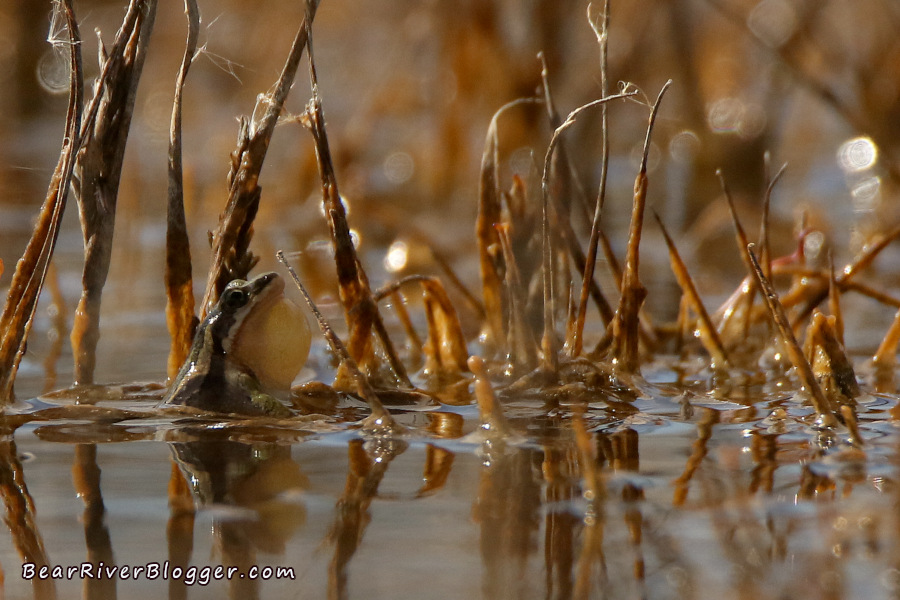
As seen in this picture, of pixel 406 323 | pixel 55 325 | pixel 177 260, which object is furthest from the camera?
pixel 55 325

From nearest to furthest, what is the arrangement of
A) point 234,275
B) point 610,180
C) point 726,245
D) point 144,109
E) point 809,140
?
point 234,275, point 726,245, point 610,180, point 809,140, point 144,109

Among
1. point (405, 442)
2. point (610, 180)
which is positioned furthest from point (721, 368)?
point (610, 180)

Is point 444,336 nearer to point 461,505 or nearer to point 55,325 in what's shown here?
point 461,505

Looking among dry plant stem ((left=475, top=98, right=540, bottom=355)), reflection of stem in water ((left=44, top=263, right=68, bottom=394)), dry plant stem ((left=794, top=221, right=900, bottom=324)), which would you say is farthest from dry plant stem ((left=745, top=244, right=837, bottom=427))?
reflection of stem in water ((left=44, top=263, right=68, bottom=394))

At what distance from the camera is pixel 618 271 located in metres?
2.48

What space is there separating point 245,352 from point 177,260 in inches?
9.9

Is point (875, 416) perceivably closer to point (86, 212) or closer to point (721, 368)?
point (721, 368)

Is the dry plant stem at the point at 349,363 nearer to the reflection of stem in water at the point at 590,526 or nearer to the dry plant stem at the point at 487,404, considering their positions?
the dry plant stem at the point at 487,404

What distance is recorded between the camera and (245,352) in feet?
6.87

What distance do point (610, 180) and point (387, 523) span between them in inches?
176

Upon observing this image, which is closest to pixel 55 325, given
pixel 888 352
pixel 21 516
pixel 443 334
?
pixel 443 334

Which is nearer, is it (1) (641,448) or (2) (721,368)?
(1) (641,448)

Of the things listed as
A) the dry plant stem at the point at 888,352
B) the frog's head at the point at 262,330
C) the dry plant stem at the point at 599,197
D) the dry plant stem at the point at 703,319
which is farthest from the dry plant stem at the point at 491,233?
the dry plant stem at the point at 888,352

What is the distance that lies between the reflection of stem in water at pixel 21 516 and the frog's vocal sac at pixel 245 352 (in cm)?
35
